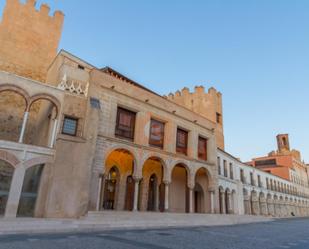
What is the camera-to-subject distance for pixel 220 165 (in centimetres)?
2425

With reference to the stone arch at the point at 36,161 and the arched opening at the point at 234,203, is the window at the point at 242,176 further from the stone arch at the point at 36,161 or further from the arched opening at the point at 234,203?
the stone arch at the point at 36,161

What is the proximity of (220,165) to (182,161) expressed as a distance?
8254 mm

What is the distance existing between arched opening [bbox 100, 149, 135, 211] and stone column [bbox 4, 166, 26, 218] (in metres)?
6.35

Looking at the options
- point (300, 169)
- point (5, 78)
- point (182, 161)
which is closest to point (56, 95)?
point (5, 78)

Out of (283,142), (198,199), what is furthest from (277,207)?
(283,142)

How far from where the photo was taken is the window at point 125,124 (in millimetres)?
15109

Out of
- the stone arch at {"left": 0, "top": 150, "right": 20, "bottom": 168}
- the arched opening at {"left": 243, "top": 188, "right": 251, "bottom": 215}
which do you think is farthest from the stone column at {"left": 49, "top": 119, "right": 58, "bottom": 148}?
the arched opening at {"left": 243, "top": 188, "right": 251, "bottom": 215}

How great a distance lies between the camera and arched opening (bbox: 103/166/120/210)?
53.7ft

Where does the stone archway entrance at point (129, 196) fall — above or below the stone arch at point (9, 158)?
below

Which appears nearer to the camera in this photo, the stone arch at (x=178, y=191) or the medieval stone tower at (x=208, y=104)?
the stone arch at (x=178, y=191)

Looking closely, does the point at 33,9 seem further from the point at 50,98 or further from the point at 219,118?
the point at 219,118

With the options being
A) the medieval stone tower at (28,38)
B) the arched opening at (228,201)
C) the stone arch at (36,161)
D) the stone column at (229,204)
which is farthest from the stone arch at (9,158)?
the stone column at (229,204)

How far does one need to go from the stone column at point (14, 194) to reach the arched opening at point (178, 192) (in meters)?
12.5

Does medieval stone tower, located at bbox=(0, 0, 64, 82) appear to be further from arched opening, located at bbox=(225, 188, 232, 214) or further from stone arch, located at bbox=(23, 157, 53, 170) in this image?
arched opening, located at bbox=(225, 188, 232, 214)
